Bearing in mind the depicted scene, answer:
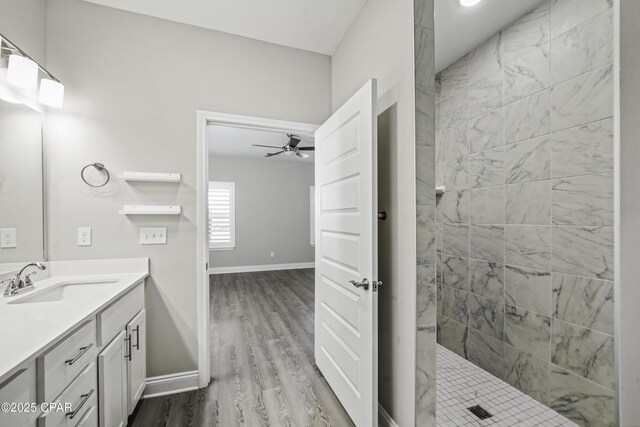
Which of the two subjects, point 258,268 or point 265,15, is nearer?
point 265,15

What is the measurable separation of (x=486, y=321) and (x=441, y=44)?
7.24 feet

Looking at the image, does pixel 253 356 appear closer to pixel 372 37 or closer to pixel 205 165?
pixel 205 165

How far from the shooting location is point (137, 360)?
5.57ft

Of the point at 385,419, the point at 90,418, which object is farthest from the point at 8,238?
the point at 385,419

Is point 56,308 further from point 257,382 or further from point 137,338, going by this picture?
point 257,382

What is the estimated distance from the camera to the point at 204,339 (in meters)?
2.03

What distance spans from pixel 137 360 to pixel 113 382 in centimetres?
38

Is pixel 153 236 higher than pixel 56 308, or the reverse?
pixel 153 236

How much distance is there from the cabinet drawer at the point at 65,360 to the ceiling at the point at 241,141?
3.44 m

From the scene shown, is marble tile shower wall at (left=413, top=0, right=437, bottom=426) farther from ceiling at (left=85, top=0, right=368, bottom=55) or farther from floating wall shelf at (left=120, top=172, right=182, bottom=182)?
floating wall shelf at (left=120, top=172, right=182, bottom=182)

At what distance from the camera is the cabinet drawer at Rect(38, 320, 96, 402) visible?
2.77 feet

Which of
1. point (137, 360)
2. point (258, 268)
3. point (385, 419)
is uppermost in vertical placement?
point (137, 360)

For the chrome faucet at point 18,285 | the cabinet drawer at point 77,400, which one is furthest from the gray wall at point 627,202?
the chrome faucet at point 18,285

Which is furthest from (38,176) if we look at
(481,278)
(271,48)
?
(481,278)
